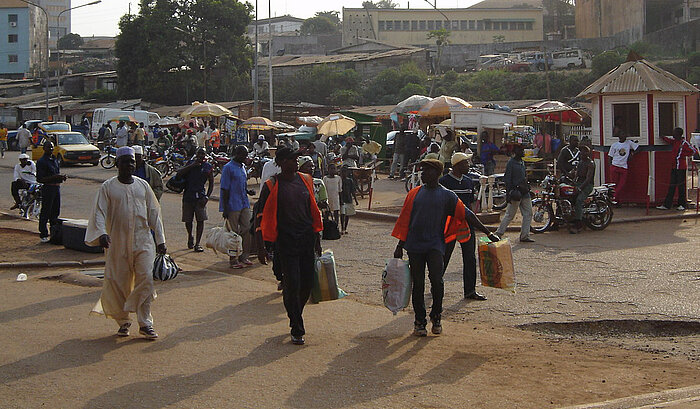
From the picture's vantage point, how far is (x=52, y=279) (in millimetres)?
10578

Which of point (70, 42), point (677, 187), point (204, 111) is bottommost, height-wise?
point (677, 187)

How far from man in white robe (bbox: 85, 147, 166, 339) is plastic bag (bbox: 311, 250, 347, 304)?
4.79ft

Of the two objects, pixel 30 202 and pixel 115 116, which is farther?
pixel 115 116

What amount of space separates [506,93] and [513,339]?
4318 cm

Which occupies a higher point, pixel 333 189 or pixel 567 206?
pixel 333 189

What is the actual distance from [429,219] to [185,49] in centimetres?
5071

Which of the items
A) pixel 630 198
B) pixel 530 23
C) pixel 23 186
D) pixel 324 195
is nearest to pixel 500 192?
pixel 630 198

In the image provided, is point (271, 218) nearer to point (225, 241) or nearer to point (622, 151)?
point (225, 241)

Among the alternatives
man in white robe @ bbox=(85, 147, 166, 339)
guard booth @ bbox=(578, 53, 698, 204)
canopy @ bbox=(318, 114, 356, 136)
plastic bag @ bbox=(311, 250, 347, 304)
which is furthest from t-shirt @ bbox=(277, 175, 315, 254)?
canopy @ bbox=(318, 114, 356, 136)

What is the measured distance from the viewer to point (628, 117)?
17703 millimetres

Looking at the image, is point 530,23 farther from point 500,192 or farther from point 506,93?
point 500,192

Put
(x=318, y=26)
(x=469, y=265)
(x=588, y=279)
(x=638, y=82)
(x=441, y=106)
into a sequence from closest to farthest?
(x=469, y=265)
(x=588, y=279)
(x=638, y=82)
(x=441, y=106)
(x=318, y=26)

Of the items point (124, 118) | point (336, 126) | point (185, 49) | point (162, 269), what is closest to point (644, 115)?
point (336, 126)

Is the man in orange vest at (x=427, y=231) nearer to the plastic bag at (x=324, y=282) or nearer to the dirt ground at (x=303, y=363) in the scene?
the dirt ground at (x=303, y=363)
